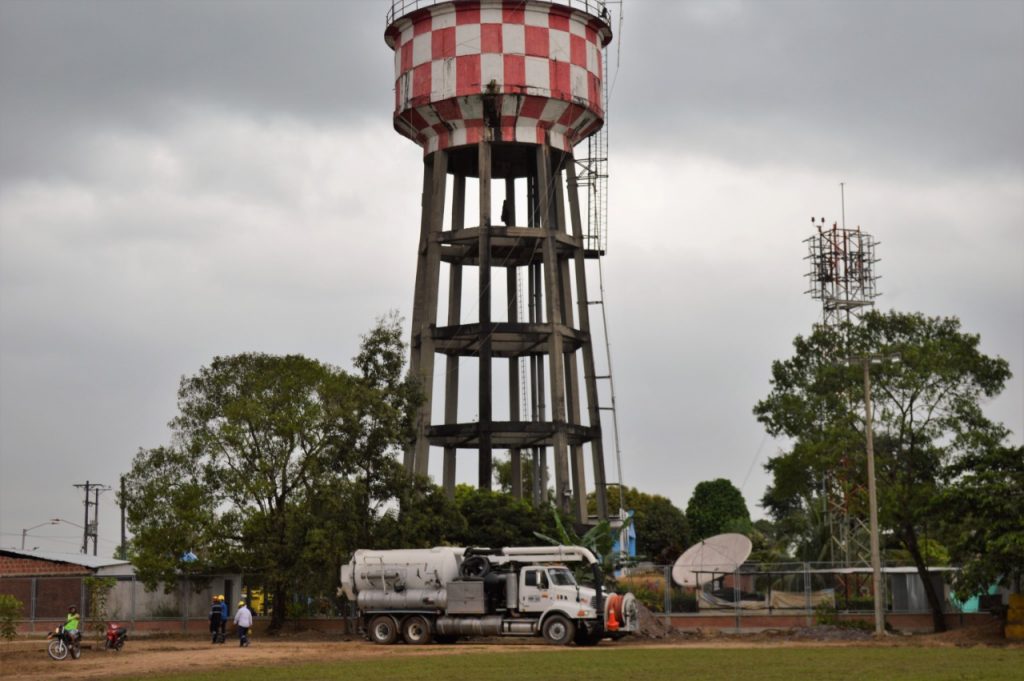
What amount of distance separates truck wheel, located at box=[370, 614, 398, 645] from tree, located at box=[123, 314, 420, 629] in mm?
4465

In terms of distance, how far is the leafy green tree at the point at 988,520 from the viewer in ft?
145

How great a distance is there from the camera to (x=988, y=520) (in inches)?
1795

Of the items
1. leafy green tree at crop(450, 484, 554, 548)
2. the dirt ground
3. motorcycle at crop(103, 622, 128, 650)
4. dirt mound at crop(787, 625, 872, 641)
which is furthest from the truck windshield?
leafy green tree at crop(450, 484, 554, 548)

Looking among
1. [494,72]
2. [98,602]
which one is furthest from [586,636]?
[494,72]

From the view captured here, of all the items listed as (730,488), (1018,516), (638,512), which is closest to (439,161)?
(1018,516)

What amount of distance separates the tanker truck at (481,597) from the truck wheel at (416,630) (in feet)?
0.10

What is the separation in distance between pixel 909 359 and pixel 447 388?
63.6ft

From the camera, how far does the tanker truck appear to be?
43.9 meters

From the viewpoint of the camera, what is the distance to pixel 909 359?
168ft

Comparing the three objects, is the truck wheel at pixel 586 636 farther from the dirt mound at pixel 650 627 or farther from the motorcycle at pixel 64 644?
the motorcycle at pixel 64 644

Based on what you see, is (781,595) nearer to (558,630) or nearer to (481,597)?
(558,630)

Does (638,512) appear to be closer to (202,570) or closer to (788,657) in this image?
(202,570)

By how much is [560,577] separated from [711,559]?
1335cm

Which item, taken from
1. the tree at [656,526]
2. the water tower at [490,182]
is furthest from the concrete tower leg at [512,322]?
the tree at [656,526]
